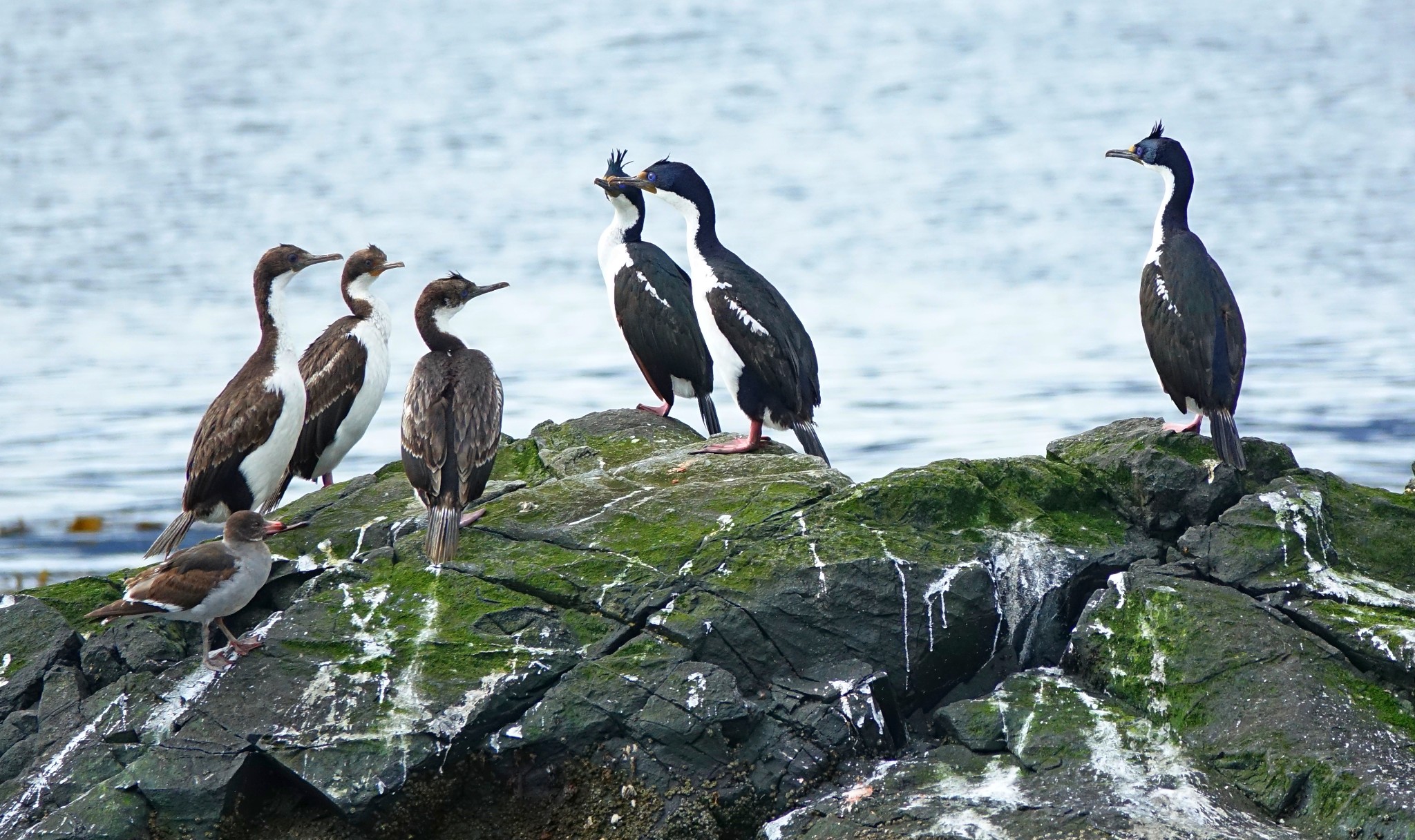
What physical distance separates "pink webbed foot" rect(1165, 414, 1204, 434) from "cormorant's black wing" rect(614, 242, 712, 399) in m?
3.02

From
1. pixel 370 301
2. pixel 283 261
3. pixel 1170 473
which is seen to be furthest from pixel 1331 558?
pixel 283 261

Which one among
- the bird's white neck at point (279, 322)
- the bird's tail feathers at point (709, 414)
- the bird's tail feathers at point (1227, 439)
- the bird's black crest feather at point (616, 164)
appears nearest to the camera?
the bird's tail feathers at point (1227, 439)

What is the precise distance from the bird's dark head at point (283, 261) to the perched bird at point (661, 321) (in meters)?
1.94

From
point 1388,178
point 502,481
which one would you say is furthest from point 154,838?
point 1388,178

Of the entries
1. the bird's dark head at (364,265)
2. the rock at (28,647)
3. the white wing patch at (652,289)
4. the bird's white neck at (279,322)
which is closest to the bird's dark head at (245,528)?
the rock at (28,647)

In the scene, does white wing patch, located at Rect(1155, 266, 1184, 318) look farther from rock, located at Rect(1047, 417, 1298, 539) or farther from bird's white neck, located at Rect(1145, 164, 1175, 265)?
rock, located at Rect(1047, 417, 1298, 539)

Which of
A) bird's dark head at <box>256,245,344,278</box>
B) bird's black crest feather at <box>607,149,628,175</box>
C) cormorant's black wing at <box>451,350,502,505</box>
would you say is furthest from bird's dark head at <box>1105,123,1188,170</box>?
bird's dark head at <box>256,245,344,278</box>

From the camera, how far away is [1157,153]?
397 inches

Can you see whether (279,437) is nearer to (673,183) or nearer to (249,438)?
(249,438)

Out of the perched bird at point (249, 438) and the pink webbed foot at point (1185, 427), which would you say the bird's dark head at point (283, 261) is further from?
the pink webbed foot at point (1185, 427)

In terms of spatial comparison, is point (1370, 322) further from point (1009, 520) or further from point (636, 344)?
point (1009, 520)

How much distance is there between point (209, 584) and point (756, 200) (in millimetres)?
30230

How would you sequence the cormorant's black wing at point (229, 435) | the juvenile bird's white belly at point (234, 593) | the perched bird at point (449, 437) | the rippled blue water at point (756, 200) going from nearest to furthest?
the juvenile bird's white belly at point (234, 593) → the perched bird at point (449, 437) → the cormorant's black wing at point (229, 435) → the rippled blue water at point (756, 200)

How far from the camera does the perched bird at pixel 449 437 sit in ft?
25.5
